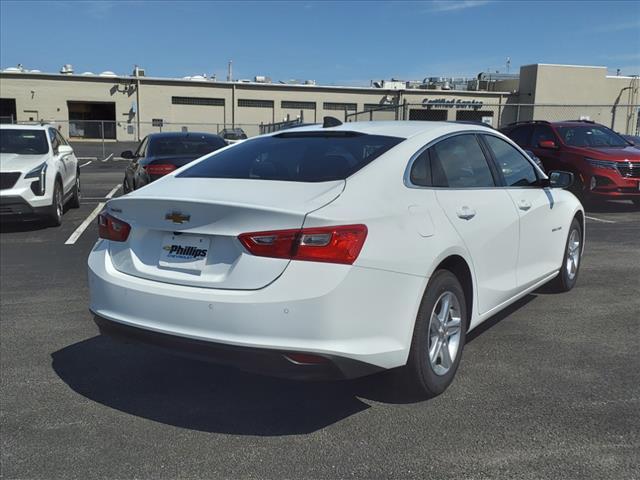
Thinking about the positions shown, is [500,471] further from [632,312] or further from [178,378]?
[632,312]

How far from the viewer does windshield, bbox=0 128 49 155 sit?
10.5 meters

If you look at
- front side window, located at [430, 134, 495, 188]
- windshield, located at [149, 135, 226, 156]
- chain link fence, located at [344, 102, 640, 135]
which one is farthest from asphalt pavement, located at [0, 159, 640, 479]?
chain link fence, located at [344, 102, 640, 135]

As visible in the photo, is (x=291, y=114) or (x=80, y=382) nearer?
(x=80, y=382)

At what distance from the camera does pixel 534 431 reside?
10.7 ft

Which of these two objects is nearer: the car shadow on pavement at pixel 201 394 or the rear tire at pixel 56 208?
the car shadow on pavement at pixel 201 394

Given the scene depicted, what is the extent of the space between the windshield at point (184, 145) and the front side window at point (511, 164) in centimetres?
631

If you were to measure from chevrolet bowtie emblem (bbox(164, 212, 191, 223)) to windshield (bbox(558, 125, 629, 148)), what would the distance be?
35.7 ft

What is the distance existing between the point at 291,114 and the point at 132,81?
12.9 metres

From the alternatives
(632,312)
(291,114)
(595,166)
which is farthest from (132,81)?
(632,312)

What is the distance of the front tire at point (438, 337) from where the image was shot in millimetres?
3375

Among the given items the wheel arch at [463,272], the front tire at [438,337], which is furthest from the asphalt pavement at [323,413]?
the wheel arch at [463,272]

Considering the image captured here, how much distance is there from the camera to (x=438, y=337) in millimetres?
3631

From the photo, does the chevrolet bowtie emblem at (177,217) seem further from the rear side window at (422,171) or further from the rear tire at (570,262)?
the rear tire at (570,262)

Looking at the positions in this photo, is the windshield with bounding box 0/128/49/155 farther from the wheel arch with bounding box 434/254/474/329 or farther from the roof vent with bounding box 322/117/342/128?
the wheel arch with bounding box 434/254/474/329
